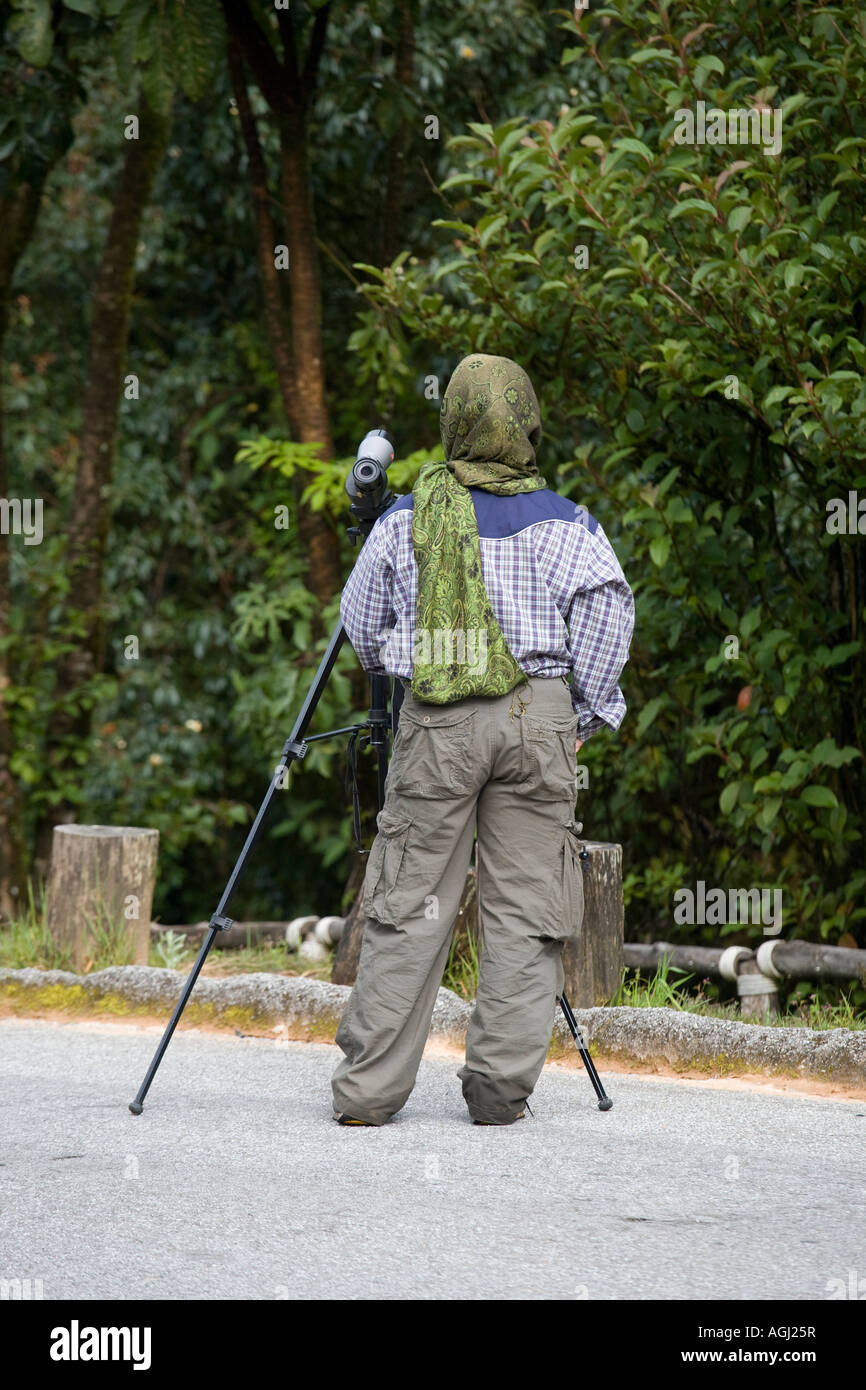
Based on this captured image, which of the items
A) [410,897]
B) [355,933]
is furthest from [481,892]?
[355,933]

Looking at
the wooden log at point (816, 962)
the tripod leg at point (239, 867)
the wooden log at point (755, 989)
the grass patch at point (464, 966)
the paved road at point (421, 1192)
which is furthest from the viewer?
the grass patch at point (464, 966)

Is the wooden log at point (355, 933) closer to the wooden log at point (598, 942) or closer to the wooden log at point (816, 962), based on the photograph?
the wooden log at point (598, 942)

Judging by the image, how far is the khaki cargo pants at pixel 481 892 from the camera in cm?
409

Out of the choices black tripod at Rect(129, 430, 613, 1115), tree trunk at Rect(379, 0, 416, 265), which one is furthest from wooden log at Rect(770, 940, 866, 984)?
tree trunk at Rect(379, 0, 416, 265)

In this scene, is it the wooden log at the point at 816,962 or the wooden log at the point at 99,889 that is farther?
the wooden log at the point at 99,889

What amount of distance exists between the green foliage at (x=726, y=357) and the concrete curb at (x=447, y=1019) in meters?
1.14

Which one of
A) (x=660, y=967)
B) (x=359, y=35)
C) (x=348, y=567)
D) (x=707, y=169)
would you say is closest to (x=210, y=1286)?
(x=660, y=967)

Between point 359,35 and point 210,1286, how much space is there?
29.0 feet

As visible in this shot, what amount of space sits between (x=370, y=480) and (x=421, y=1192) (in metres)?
1.90

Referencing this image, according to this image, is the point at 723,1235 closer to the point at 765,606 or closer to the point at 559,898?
the point at 559,898

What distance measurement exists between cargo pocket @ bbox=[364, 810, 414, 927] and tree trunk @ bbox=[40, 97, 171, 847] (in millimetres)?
5615
